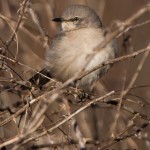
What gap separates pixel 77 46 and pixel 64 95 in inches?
46.8

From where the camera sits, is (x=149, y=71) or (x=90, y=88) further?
(x=149, y=71)

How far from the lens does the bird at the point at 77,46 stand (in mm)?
4074

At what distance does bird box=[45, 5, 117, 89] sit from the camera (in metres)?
4.07

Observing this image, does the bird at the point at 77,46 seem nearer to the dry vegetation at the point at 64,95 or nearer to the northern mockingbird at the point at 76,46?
the northern mockingbird at the point at 76,46

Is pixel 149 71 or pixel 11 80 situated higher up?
pixel 149 71

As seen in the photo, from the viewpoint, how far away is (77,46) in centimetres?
412

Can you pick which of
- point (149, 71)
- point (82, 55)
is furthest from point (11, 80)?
point (149, 71)

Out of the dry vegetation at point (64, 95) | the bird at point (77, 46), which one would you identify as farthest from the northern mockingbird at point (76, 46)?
the dry vegetation at point (64, 95)

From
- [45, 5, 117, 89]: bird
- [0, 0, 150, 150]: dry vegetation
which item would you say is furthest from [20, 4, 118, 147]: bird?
[0, 0, 150, 150]: dry vegetation

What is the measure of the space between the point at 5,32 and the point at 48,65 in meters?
0.59

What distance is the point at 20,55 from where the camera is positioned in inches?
186

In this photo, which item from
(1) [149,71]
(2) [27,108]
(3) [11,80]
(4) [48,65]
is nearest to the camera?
(2) [27,108]

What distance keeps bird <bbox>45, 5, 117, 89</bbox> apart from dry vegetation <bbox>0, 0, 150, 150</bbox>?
0.13m

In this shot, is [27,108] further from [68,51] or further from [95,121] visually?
[95,121]
